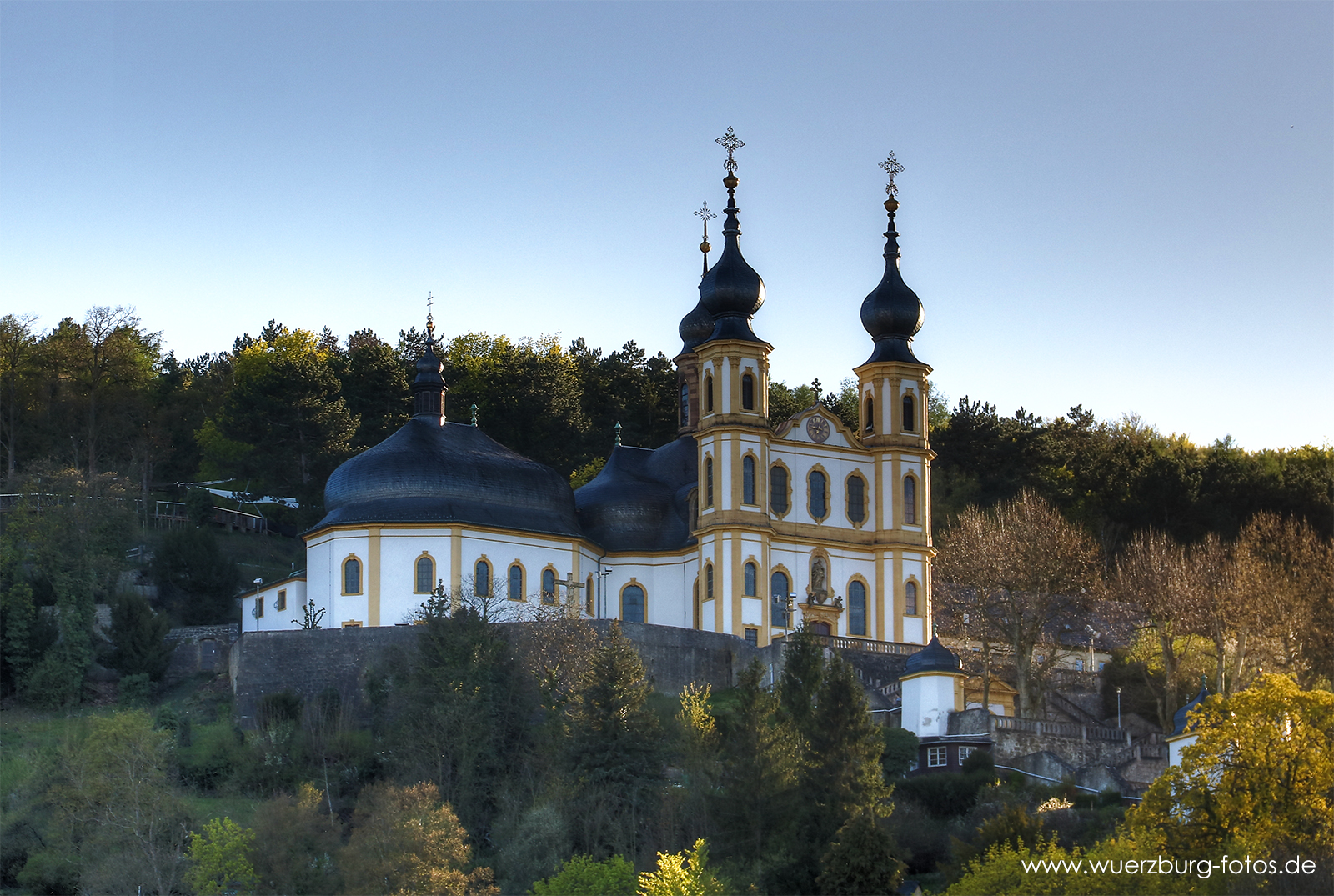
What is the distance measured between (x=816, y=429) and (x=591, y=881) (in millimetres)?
25515

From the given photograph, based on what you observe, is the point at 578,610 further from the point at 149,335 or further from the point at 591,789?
the point at 149,335

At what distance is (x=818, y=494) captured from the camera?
220 ft

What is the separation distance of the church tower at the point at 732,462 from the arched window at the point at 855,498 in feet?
10.5

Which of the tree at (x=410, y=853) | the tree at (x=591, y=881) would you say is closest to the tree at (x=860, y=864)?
the tree at (x=591, y=881)

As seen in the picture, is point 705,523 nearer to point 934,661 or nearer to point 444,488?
point 444,488

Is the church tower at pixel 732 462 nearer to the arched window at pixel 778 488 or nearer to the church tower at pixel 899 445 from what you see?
the arched window at pixel 778 488

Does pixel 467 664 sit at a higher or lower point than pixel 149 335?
lower

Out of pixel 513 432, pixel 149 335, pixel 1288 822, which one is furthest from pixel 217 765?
pixel 149 335

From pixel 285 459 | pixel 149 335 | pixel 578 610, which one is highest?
pixel 149 335

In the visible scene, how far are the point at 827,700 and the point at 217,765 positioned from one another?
1580 cm

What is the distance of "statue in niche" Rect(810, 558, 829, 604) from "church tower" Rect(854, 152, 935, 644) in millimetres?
1912

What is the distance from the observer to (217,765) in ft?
177

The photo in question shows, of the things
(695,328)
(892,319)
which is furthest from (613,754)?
(695,328)

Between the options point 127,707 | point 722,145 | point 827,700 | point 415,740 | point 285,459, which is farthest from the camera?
point 285,459
